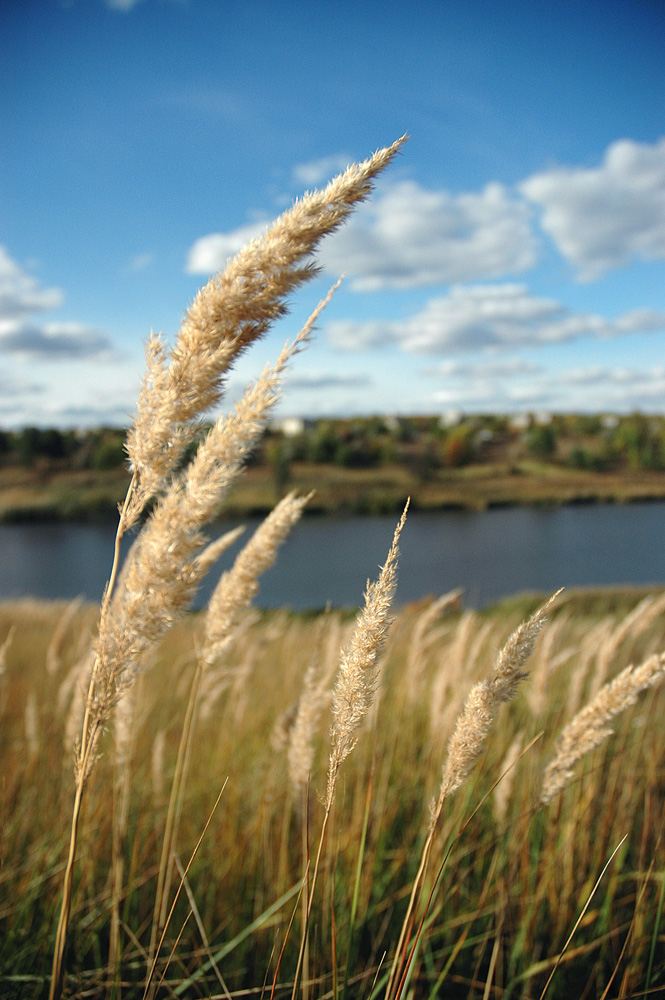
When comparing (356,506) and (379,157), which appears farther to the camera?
(356,506)

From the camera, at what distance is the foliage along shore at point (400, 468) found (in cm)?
4997

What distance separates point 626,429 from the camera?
72562 millimetres

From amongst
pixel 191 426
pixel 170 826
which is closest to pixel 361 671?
pixel 191 426

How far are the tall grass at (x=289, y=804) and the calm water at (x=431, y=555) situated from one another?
84.1 feet

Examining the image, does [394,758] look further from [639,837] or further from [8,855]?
[8,855]

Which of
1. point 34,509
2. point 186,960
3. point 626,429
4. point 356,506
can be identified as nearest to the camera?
point 186,960

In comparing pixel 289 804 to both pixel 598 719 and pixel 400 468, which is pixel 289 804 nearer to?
pixel 598 719

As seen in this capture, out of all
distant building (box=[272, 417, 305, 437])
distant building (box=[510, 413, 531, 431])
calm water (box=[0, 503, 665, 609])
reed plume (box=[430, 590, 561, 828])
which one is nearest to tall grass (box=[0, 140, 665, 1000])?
reed plume (box=[430, 590, 561, 828])

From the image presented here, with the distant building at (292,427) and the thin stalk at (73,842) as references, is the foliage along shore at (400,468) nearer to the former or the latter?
the distant building at (292,427)

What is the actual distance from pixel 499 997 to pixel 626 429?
8070 cm

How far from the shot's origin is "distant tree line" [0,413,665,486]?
64000mm

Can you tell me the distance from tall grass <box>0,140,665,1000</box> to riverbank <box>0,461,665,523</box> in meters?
45.4

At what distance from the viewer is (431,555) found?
42250 millimetres

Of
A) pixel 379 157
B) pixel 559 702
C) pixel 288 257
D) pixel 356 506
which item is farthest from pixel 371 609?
pixel 356 506
